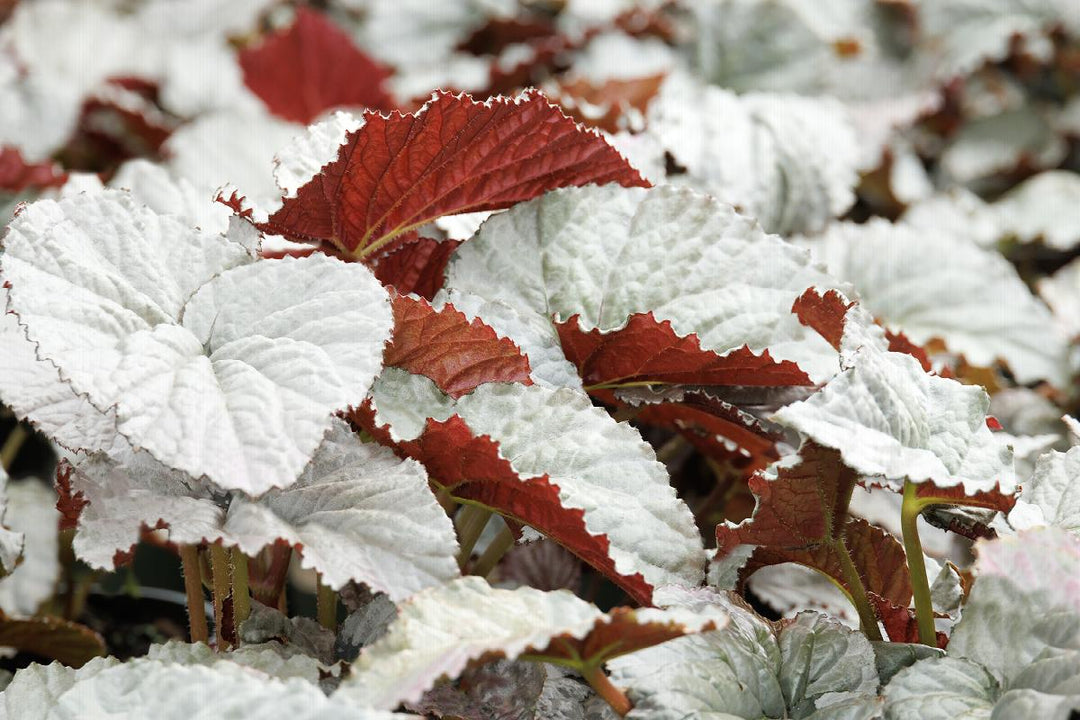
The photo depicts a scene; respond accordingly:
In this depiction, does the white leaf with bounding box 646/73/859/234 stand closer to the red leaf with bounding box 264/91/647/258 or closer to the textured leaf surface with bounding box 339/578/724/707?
the red leaf with bounding box 264/91/647/258

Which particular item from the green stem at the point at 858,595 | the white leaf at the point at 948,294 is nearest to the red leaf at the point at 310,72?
the white leaf at the point at 948,294

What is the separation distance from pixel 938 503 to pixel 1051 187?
3.37 feet

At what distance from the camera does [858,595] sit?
64 cm

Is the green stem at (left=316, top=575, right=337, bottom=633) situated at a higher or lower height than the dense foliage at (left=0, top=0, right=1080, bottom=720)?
lower

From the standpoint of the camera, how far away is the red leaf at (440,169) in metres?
0.67

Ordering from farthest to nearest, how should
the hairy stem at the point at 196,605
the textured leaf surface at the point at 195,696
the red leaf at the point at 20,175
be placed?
1. the red leaf at the point at 20,175
2. the hairy stem at the point at 196,605
3. the textured leaf surface at the point at 195,696

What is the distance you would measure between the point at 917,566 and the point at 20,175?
2.94ft

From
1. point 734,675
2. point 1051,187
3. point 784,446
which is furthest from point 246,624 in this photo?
point 1051,187

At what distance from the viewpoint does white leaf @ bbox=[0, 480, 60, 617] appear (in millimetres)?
915

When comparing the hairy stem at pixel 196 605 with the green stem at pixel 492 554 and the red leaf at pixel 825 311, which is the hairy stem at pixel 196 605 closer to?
the green stem at pixel 492 554

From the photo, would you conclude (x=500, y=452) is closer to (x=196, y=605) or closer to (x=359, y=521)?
(x=359, y=521)

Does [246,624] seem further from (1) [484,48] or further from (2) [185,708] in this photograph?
(1) [484,48]

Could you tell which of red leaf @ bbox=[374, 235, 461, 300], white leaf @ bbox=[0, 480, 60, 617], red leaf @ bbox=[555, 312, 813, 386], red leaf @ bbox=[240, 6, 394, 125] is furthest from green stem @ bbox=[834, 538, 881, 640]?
→ red leaf @ bbox=[240, 6, 394, 125]

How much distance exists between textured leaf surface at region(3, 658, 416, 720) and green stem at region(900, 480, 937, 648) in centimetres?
29
